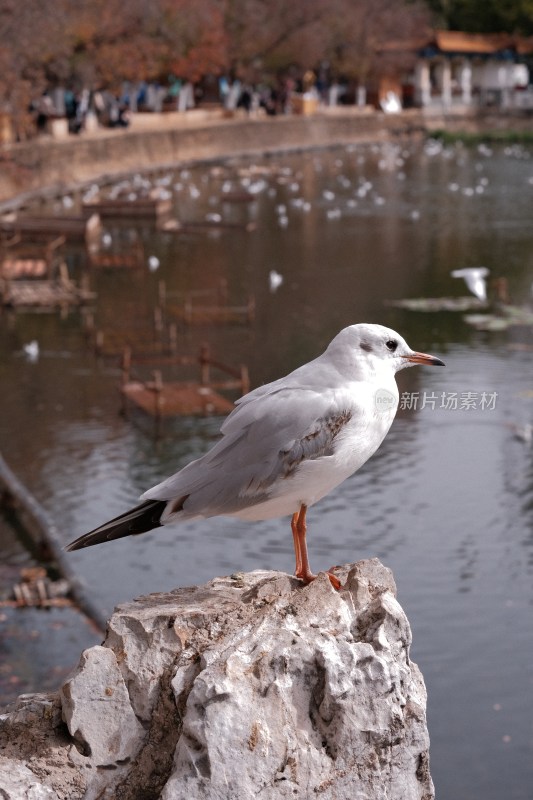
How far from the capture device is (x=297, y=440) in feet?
12.7

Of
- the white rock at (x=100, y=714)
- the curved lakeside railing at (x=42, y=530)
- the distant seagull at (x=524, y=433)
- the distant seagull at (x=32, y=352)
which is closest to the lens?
the white rock at (x=100, y=714)

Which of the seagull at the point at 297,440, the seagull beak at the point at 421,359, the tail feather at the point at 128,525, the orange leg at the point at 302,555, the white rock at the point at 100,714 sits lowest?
the white rock at the point at 100,714

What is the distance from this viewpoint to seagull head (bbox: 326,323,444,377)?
3.79 metres

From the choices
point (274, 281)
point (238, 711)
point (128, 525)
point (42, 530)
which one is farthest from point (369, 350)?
point (274, 281)

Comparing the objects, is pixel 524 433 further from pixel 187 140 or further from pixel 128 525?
pixel 187 140

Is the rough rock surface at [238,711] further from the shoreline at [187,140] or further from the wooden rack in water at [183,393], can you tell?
the shoreline at [187,140]

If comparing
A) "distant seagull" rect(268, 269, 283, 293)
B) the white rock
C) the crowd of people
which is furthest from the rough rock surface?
the crowd of people

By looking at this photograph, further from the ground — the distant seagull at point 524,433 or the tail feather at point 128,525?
the tail feather at point 128,525

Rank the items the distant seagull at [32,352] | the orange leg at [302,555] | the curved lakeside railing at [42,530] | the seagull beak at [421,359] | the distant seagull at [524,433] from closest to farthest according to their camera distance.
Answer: the seagull beak at [421,359]
the orange leg at [302,555]
the curved lakeside railing at [42,530]
the distant seagull at [524,433]
the distant seagull at [32,352]

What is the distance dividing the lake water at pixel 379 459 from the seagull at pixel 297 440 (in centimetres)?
114

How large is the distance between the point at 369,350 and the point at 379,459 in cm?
1030

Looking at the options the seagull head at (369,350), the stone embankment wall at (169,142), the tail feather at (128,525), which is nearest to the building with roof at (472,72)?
the stone embankment wall at (169,142)

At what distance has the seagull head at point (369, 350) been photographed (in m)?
3.79

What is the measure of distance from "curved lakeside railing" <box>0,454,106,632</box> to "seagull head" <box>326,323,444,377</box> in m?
6.87
